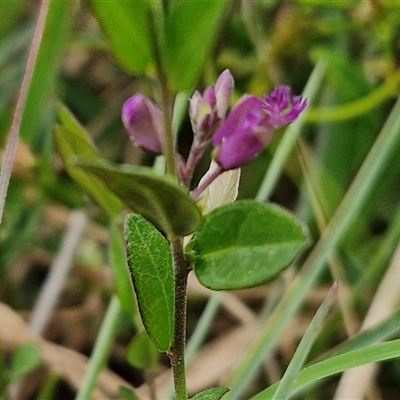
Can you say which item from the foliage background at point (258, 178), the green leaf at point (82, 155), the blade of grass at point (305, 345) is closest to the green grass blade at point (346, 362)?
the blade of grass at point (305, 345)

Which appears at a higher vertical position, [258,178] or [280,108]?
[258,178]

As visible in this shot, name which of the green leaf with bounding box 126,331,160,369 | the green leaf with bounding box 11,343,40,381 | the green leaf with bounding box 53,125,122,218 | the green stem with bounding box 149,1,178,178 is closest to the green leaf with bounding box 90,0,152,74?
the green stem with bounding box 149,1,178,178

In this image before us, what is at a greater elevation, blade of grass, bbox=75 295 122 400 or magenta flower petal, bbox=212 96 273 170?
magenta flower petal, bbox=212 96 273 170

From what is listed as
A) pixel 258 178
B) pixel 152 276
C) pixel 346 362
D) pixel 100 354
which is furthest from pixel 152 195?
pixel 258 178

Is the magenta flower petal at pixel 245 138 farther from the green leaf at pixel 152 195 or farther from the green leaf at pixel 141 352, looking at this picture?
the green leaf at pixel 141 352

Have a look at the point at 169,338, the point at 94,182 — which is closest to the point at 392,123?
→ the point at 94,182

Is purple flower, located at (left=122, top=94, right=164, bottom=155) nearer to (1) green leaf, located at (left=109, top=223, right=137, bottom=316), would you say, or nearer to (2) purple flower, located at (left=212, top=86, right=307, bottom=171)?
(2) purple flower, located at (left=212, top=86, right=307, bottom=171)

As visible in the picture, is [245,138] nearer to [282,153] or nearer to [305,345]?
[305,345]
